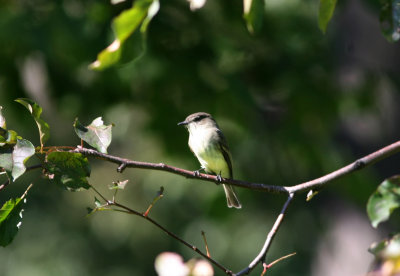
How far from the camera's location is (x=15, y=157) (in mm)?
1878

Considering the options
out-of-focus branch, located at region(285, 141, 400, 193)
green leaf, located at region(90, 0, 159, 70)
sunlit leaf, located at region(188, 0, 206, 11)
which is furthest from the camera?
out-of-focus branch, located at region(285, 141, 400, 193)

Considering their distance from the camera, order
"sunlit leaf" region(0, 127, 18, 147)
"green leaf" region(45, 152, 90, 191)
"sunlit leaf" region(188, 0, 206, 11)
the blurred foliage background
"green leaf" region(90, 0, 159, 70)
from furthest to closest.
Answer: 1. the blurred foliage background
2. "green leaf" region(45, 152, 90, 191)
3. "sunlit leaf" region(0, 127, 18, 147)
4. "sunlit leaf" region(188, 0, 206, 11)
5. "green leaf" region(90, 0, 159, 70)

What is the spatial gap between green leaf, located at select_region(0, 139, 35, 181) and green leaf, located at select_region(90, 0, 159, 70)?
451 mm

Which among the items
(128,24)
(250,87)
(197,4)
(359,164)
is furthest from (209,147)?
(128,24)

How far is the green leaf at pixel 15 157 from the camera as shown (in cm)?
185

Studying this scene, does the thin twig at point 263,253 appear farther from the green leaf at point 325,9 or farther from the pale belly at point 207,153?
the pale belly at point 207,153

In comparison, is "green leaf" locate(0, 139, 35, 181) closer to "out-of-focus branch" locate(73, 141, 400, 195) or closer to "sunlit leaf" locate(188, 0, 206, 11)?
"out-of-focus branch" locate(73, 141, 400, 195)

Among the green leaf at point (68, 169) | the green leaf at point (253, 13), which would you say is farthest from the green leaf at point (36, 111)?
the green leaf at point (253, 13)

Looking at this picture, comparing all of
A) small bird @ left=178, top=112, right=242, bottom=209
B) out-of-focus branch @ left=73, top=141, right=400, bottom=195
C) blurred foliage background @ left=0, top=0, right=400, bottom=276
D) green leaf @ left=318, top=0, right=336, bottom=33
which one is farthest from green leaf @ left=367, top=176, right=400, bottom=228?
small bird @ left=178, top=112, right=242, bottom=209

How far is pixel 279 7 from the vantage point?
586 cm

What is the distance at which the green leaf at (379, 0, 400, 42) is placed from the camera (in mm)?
2240

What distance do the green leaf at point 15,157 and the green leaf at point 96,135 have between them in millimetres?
244

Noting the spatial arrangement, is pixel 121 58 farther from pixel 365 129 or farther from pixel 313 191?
pixel 365 129

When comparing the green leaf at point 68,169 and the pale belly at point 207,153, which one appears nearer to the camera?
the green leaf at point 68,169
